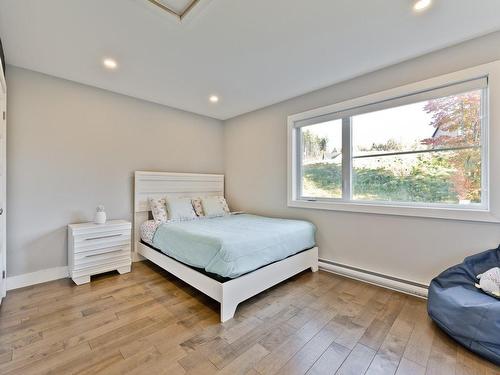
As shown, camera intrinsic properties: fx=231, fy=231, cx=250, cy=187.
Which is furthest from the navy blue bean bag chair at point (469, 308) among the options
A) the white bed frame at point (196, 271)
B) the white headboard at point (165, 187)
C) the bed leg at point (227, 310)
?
the white headboard at point (165, 187)

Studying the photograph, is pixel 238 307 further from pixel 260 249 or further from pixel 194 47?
pixel 194 47

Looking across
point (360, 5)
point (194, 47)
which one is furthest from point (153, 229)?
point (360, 5)

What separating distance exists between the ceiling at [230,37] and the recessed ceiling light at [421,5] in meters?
0.04

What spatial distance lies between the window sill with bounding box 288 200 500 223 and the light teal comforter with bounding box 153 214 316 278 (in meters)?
0.36

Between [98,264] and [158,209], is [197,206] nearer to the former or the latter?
[158,209]

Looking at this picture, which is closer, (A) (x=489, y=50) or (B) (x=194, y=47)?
(A) (x=489, y=50)

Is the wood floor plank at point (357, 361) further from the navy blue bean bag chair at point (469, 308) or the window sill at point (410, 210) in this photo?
the window sill at point (410, 210)

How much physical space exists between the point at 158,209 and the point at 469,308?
326 centimetres

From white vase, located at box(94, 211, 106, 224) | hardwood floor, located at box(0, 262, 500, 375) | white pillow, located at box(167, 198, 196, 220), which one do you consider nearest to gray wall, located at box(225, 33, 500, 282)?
hardwood floor, located at box(0, 262, 500, 375)

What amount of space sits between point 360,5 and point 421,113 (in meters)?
1.35

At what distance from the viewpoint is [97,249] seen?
8.82ft

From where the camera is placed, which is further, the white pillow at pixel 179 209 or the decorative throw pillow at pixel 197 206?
the decorative throw pillow at pixel 197 206

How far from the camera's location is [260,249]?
221 cm

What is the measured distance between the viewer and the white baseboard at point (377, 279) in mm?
2328
